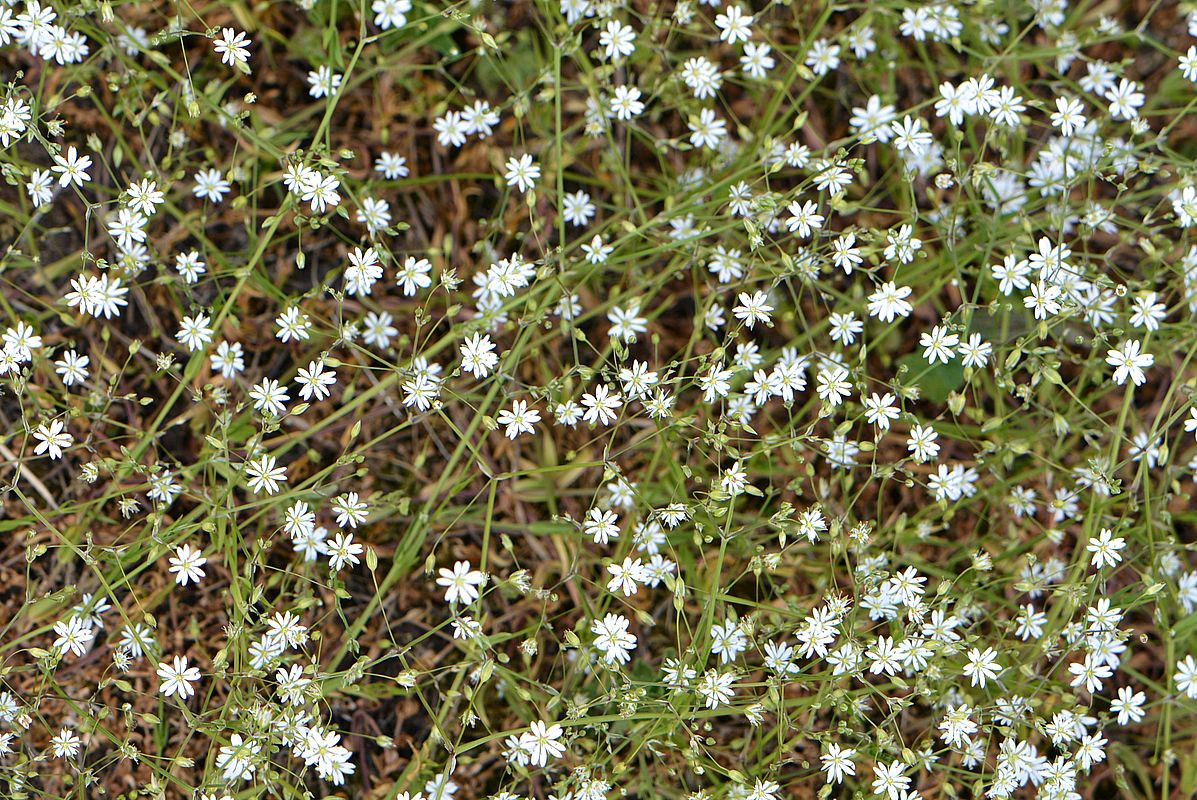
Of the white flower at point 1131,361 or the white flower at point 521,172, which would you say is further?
the white flower at point 521,172

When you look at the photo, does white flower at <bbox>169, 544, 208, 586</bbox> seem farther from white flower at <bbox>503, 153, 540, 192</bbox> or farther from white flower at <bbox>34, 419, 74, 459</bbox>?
white flower at <bbox>503, 153, 540, 192</bbox>

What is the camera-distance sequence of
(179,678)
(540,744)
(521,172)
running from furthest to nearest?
(521,172) < (179,678) < (540,744)

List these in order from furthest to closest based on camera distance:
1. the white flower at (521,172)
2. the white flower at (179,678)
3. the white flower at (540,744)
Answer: the white flower at (521,172), the white flower at (179,678), the white flower at (540,744)

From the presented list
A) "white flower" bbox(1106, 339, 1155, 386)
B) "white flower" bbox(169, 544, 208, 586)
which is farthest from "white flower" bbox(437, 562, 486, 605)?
"white flower" bbox(1106, 339, 1155, 386)

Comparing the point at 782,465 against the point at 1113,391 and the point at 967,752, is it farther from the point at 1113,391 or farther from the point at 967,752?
the point at 1113,391

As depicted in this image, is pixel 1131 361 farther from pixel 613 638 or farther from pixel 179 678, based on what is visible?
pixel 179 678

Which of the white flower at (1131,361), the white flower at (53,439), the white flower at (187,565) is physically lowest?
the white flower at (187,565)

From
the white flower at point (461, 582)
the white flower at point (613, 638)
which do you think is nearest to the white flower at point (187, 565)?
the white flower at point (461, 582)

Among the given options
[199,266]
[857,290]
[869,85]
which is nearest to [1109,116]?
[869,85]

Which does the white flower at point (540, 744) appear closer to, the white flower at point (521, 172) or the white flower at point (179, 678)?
the white flower at point (179, 678)

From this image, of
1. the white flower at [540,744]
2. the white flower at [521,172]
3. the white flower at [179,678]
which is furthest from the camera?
the white flower at [521,172]

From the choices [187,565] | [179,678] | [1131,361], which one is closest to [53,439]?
[187,565]

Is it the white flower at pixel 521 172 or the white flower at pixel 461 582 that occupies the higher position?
the white flower at pixel 521 172
